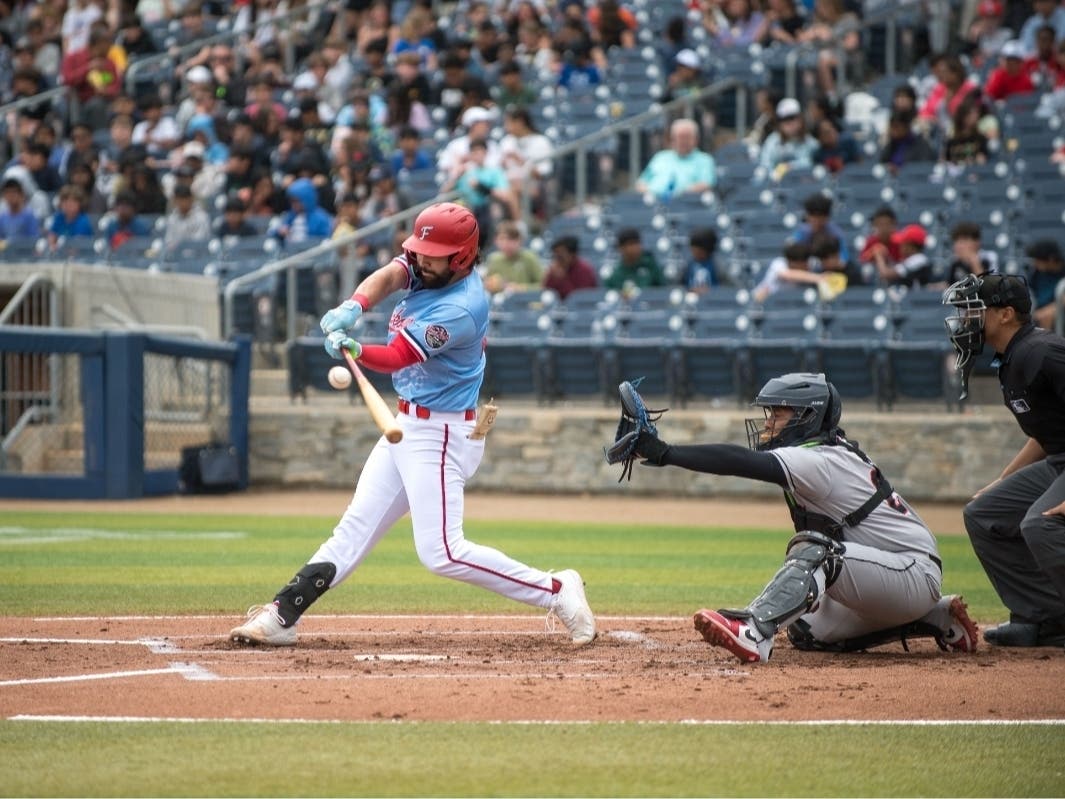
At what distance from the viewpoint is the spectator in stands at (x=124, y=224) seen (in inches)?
811

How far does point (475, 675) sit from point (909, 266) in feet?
33.5

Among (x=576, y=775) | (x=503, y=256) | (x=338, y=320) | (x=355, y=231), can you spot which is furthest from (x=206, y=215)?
(x=576, y=775)

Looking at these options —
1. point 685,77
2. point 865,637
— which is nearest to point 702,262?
point 685,77

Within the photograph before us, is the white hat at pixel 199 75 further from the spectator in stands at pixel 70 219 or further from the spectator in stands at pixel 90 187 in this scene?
the spectator in stands at pixel 70 219

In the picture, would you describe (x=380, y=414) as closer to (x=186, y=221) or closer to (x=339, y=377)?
(x=339, y=377)

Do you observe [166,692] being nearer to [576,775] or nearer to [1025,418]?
[576,775]

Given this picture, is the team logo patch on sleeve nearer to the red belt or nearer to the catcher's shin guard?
the red belt

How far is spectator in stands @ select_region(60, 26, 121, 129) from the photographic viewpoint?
23.8 metres

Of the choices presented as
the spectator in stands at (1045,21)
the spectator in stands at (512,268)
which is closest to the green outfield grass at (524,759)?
the spectator in stands at (512,268)

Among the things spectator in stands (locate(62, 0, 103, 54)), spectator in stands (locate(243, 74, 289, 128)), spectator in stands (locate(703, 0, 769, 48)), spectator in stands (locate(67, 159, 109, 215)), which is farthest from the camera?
spectator in stands (locate(62, 0, 103, 54))

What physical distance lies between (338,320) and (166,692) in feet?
5.26

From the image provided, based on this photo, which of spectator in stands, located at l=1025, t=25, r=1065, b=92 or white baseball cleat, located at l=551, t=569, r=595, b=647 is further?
spectator in stands, located at l=1025, t=25, r=1065, b=92

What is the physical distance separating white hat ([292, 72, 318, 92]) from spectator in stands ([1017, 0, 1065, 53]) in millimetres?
9317

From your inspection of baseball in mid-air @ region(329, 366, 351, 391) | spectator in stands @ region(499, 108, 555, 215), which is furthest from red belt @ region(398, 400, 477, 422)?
spectator in stands @ region(499, 108, 555, 215)
